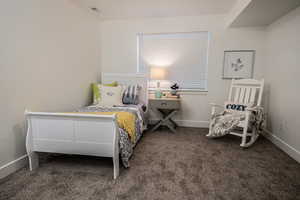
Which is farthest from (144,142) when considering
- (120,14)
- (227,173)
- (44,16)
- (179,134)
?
(120,14)

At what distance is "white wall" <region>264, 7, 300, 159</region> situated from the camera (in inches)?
84.2

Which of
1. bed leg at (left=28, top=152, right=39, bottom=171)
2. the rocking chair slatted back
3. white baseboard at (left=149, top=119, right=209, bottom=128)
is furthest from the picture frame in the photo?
bed leg at (left=28, top=152, right=39, bottom=171)

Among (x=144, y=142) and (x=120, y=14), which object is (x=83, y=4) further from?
(x=144, y=142)

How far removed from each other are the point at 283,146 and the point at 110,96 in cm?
283

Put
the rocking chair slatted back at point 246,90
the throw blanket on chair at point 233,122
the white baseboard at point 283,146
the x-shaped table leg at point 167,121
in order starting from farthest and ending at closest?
the x-shaped table leg at point 167,121 < the rocking chair slatted back at point 246,90 < the throw blanket on chair at point 233,122 < the white baseboard at point 283,146

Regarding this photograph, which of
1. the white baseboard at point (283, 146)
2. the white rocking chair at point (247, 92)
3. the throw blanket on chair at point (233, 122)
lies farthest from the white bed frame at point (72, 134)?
the white baseboard at point (283, 146)

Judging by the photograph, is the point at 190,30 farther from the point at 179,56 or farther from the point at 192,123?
the point at 192,123

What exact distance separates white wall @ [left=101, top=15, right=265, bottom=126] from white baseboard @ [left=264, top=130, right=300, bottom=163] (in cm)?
100

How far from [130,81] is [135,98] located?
548mm

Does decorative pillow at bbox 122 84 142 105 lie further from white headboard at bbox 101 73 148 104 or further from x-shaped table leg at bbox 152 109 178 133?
x-shaped table leg at bbox 152 109 178 133

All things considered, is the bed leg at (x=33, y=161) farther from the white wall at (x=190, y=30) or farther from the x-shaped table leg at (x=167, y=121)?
the white wall at (x=190, y=30)

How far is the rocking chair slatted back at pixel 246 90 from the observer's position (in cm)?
277

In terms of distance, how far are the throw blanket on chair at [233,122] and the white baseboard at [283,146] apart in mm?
278

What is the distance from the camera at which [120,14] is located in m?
3.18
